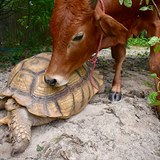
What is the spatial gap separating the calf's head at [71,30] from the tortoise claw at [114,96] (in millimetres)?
651

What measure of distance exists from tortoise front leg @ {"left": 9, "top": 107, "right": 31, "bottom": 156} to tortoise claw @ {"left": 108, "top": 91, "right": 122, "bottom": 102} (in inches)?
36.3

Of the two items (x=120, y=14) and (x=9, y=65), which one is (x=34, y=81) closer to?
(x=120, y=14)

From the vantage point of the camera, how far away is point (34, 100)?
312cm

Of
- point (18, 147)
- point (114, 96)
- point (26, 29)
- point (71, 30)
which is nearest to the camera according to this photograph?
point (18, 147)

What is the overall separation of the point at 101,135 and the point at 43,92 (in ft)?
1.93

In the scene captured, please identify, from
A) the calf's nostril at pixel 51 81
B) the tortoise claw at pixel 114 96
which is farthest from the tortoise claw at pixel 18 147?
the tortoise claw at pixel 114 96

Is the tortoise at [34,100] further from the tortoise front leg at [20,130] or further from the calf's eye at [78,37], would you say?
the calf's eye at [78,37]

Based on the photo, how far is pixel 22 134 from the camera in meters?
2.96

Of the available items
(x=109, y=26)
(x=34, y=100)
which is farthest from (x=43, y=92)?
(x=109, y=26)

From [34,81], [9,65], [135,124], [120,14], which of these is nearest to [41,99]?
[34,81]

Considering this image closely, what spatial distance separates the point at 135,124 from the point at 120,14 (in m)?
1.00

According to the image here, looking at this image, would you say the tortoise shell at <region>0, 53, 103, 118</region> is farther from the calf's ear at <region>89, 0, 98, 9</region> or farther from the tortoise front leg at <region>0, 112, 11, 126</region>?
the calf's ear at <region>89, 0, 98, 9</region>

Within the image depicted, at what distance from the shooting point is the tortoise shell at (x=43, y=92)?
3.11 meters

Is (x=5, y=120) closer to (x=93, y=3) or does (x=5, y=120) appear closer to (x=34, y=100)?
(x=34, y=100)
